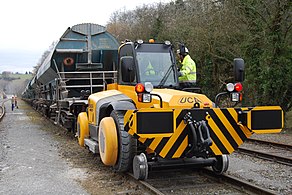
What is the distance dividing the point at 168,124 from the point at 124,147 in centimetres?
121

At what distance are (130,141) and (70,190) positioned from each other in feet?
4.22

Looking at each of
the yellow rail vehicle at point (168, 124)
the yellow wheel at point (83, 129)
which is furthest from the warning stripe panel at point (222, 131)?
the yellow wheel at point (83, 129)

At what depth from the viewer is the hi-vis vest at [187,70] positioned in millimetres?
7523

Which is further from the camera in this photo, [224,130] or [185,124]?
[224,130]

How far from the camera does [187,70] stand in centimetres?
752

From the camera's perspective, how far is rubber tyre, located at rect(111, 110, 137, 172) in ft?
21.2

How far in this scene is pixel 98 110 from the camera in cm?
780

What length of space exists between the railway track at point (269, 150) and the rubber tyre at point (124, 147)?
3.59m

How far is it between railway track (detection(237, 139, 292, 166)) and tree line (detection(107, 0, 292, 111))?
14.6 ft

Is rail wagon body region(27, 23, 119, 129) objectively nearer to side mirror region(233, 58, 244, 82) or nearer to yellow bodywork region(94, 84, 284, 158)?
yellow bodywork region(94, 84, 284, 158)

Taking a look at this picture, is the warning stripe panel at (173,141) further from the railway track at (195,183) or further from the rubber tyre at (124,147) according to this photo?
the rubber tyre at (124,147)

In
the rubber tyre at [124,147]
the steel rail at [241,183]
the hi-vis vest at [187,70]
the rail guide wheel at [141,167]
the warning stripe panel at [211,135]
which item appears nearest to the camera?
the steel rail at [241,183]

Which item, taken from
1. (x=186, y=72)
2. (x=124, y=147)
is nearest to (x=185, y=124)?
(x=124, y=147)

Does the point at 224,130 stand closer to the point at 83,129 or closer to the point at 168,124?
the point at 168,124
